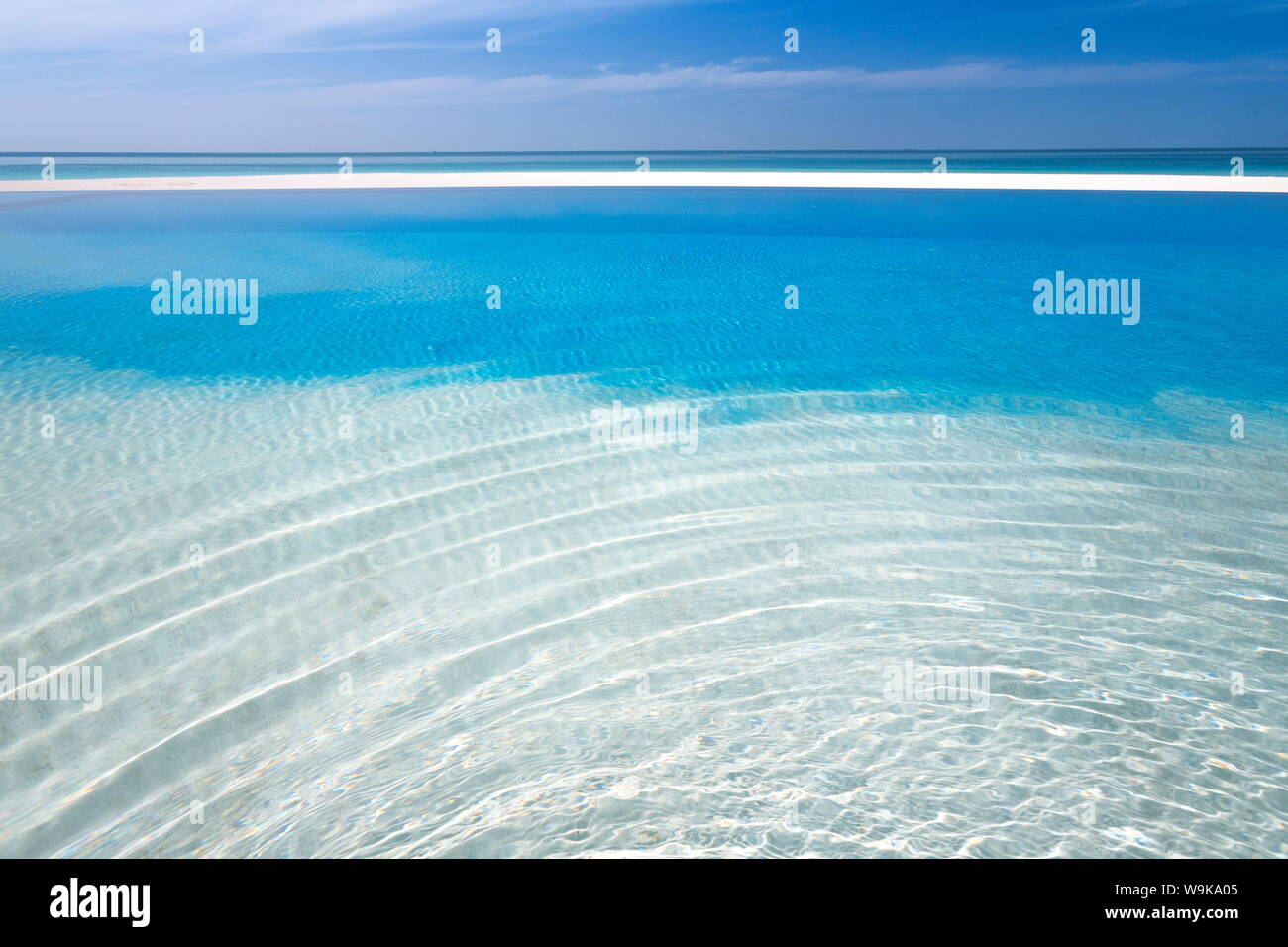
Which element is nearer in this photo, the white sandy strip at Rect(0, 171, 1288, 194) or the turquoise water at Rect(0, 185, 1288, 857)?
the turquoise water at Rect(0, 185, 1288, 857)

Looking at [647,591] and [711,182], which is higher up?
[711,182]

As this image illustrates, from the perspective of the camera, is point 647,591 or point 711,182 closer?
point 647,591

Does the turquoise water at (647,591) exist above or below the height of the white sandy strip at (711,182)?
Answer: below

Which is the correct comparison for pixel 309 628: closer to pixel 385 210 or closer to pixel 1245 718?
pixel 1245 718

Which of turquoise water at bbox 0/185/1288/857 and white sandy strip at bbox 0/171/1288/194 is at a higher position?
white sandy strip at bbox 0/171/1288/194
